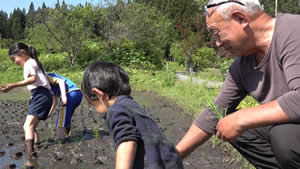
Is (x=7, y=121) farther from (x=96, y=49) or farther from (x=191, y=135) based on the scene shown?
(x=96, y=49)

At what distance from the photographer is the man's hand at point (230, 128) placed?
1.78 m

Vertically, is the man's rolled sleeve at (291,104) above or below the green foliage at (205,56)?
above

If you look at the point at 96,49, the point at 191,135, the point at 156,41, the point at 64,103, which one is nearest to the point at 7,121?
the point at 64,103

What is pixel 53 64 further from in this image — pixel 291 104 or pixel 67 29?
pixel 291 104

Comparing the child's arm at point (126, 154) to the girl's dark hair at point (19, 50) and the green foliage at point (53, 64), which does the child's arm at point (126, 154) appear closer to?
the girl's dark hair at point (19, 50)

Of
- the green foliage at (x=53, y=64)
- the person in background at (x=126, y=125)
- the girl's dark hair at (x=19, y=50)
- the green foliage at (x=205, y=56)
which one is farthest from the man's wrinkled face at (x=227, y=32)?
the green foliage at (x=205, y=56)

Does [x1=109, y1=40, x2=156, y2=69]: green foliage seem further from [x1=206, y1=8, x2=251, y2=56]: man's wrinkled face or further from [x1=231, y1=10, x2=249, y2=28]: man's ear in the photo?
[x1=231, y1=10, x2=249, y2=28]: man's ear

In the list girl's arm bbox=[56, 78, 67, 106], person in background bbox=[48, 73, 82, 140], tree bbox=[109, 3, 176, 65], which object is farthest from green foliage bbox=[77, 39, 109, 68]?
girl's arm bbox=[56, 78, 67, 106]

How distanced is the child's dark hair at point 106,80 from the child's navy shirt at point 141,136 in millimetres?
114

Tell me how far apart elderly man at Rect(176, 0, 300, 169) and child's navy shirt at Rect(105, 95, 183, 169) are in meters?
0.34

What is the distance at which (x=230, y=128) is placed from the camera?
181cm

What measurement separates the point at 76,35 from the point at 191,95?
14527 millimetres

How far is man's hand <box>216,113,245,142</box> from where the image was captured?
1.78m

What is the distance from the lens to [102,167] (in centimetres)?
377
